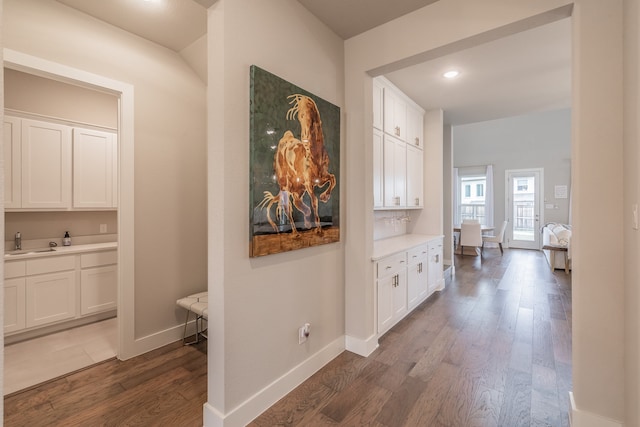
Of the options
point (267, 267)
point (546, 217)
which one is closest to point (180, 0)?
point (267, 267)

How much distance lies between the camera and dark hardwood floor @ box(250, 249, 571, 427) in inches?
72.6

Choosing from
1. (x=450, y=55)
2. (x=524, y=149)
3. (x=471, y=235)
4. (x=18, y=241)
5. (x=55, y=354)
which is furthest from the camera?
(x=524, y=149)

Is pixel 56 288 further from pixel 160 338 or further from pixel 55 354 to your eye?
pixel 160 338

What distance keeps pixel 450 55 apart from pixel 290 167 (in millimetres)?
2093

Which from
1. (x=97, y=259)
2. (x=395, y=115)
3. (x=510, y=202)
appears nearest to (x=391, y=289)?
(x=395, y=115)

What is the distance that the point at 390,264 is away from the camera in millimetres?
2969

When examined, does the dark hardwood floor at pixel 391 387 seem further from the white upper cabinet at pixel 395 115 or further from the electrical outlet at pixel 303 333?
the white upper cabinet at pixel 395 115

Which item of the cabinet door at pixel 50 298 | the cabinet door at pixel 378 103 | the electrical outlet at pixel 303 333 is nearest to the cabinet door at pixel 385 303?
the electrical outlet at pixel 303 333

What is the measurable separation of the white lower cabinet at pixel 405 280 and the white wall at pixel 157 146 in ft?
6.01

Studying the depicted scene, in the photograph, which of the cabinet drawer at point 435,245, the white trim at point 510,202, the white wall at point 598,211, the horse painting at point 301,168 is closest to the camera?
the white wall at point 598,211

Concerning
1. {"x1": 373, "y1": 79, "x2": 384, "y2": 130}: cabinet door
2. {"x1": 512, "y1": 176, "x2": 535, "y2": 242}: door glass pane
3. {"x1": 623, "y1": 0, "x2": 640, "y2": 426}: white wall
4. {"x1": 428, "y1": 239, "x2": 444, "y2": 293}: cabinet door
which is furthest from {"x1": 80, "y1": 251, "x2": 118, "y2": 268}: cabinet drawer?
{"x1": 512, "y1": 176, "x2": 535, "y2": 242}: door glass pane

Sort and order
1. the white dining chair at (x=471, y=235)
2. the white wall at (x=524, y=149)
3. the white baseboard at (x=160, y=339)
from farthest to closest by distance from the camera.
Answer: the white wall at (x=524, y=149)
the white dining chair at (x=471, y=235)
the white baseboard at (x=160, y=339)

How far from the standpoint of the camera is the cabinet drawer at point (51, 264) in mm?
2887

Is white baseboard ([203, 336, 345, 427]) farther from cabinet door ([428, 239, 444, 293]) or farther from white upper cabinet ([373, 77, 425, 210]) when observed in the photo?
cabinet door ([428, 239, 444, 293])
